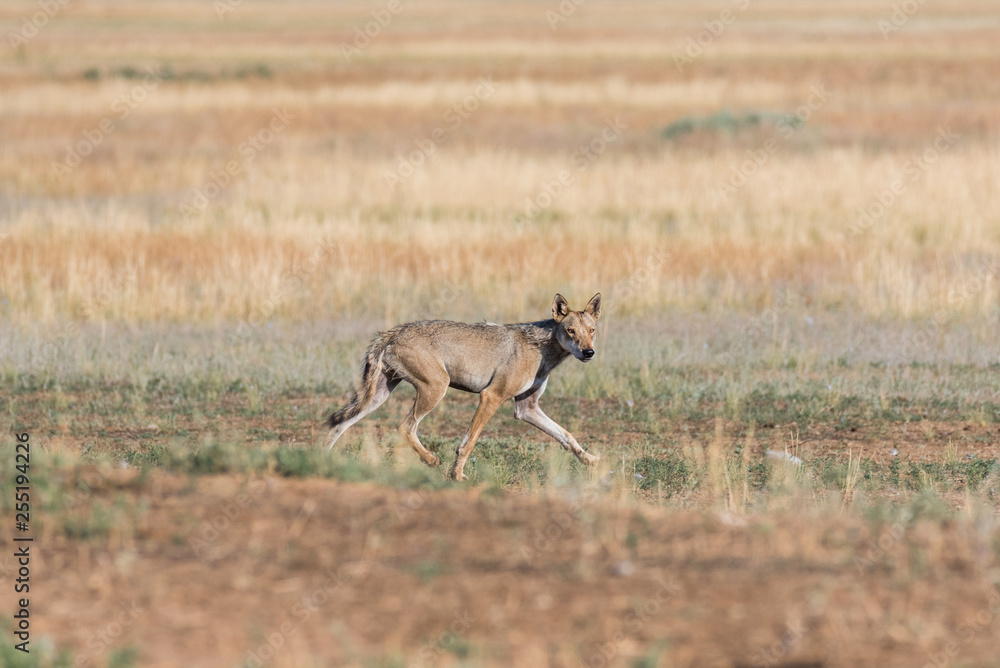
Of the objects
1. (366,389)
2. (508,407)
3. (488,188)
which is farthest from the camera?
(488,188)

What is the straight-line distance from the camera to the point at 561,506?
6.81m

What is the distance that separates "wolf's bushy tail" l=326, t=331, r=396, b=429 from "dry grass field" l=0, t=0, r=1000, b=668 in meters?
0.39

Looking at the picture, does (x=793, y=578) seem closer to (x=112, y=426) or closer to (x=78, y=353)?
(x=112, y=426)

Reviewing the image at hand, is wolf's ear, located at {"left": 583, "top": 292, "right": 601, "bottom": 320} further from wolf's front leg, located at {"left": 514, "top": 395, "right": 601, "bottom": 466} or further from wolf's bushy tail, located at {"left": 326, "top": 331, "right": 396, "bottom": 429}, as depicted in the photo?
wolf's bushy tail, located at {"left": 326, "top": 331, "right": 396, "bottom": 429}

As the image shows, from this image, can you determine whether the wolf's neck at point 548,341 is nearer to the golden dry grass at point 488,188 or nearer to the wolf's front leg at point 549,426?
the wolf's front leg at point 549,426

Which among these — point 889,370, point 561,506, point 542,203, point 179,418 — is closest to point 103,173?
point 542,203

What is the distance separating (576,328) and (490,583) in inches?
183

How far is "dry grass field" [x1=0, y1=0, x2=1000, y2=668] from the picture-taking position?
5535 mm

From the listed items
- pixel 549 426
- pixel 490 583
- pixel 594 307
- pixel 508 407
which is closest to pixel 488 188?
pixel 508 407

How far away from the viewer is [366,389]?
10.4 meters

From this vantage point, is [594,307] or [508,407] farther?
[508,407]

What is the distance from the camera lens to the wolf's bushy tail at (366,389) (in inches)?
408

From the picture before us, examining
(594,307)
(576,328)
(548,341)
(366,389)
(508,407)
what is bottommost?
(508,407)

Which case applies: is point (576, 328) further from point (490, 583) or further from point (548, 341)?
point (490, 583)
